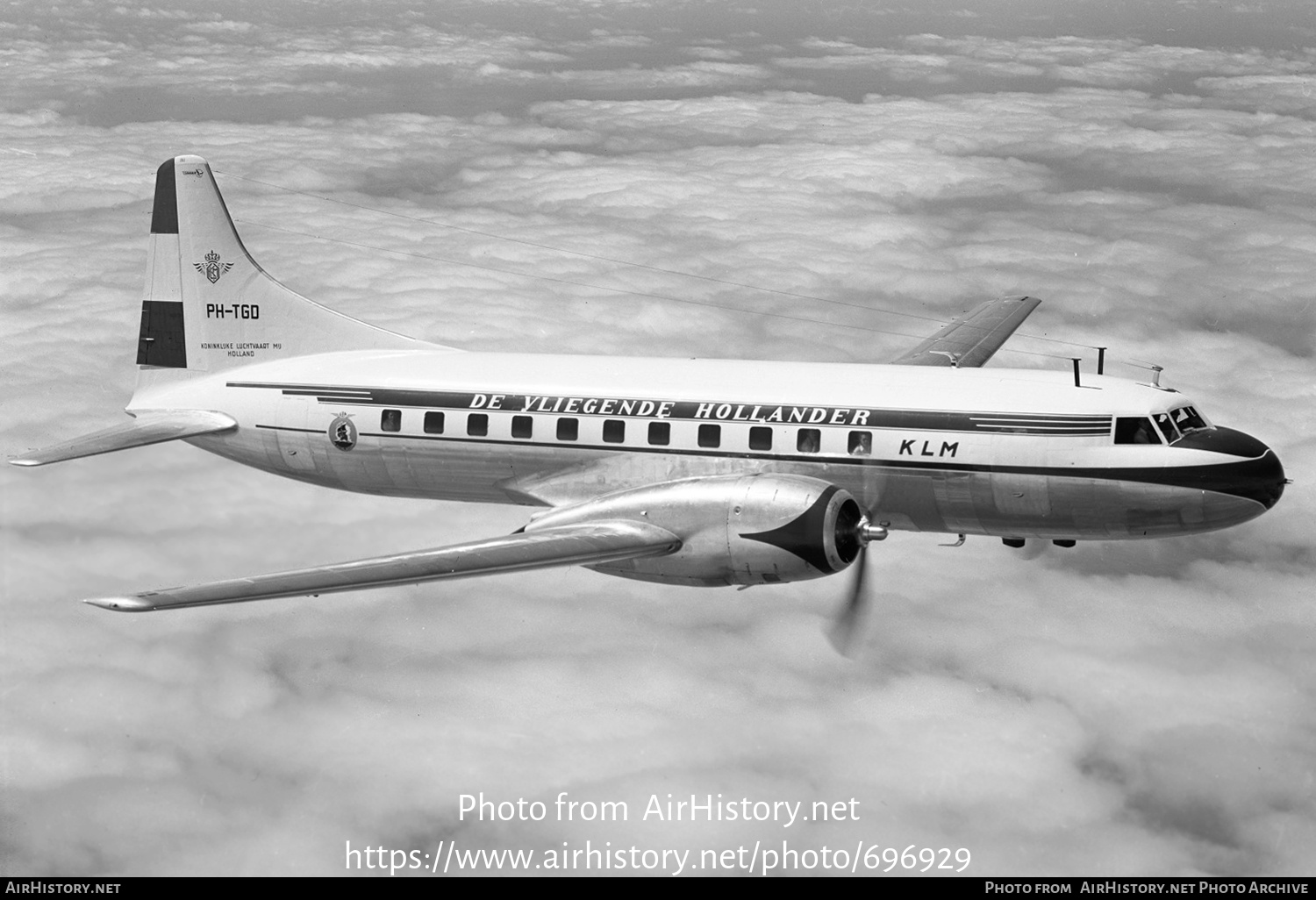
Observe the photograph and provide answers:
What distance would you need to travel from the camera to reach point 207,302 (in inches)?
1323

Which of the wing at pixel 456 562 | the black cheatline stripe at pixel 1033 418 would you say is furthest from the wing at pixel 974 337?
the wing at pixel 456 562

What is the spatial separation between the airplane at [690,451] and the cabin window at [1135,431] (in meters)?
0.03

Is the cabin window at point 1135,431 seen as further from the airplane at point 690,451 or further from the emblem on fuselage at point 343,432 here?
the emblem on fuselage at point 343,432

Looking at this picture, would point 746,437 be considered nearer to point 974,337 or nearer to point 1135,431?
point 1135,431

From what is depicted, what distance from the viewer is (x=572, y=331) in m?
93.4

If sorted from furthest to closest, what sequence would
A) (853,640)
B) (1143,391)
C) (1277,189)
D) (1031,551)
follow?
(1277,189)
(1031,551)
(1143,391)
(853,640)

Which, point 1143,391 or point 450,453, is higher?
point 1143,391

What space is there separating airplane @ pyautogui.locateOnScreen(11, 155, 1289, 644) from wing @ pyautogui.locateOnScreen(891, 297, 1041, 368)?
59.1 inches

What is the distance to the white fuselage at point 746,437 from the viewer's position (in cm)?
2566

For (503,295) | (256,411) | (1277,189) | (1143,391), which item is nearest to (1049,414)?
(1143,391)

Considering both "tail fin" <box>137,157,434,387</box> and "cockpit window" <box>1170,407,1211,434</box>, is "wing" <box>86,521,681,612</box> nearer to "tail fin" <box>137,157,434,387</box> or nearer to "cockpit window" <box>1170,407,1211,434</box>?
"tail fin" <box>137,157,434,387</box>

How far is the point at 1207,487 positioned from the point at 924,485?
5382mm

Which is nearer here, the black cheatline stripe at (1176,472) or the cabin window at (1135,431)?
the black cheatline stripe at (1176,472)

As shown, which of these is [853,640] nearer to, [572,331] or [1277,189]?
[572,331]
